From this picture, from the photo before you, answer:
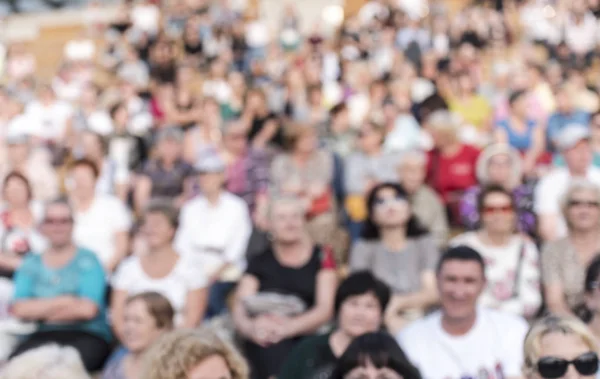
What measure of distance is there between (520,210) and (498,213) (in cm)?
85

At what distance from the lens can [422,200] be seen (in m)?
6.03

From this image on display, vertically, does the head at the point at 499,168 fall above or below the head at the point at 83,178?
below

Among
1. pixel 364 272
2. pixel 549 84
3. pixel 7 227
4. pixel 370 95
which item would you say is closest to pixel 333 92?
pixel 370 95

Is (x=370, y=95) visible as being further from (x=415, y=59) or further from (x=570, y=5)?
(x=570, y=5)

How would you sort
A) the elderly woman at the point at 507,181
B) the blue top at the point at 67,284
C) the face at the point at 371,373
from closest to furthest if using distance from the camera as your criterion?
the face at the point at 371,373 < the blue top at the point at 67,284 < the elderly woman at the point at 507,181

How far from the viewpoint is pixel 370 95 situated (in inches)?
401

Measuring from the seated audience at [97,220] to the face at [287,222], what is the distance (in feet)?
4.37

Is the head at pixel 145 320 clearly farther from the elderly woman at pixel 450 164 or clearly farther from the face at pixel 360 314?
the elderly woman at pixel 450 164

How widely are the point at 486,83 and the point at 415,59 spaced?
199cm

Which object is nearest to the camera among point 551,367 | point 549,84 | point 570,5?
point 551,367

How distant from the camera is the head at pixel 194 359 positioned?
Answer: 2.71 m

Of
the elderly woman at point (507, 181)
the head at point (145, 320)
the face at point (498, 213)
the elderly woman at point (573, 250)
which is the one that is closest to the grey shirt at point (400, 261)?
the face at point (498, 213)

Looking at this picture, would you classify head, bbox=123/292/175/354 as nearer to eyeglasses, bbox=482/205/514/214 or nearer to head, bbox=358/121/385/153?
eyeglasses, bbox=482/205/514/214

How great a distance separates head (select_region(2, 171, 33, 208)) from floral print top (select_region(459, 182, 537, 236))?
2568mm
